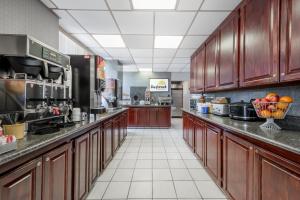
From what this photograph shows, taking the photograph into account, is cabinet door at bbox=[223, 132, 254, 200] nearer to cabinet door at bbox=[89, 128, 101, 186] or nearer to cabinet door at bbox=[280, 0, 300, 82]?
cabinet door at bbox=[280, 0, 300, 82]

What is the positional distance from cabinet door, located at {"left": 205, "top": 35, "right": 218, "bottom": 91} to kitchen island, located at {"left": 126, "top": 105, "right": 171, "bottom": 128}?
11.9 feet

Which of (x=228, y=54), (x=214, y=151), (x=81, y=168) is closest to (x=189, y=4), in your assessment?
(x=228, y=54)

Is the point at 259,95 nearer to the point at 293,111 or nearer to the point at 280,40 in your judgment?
the point at 293,111

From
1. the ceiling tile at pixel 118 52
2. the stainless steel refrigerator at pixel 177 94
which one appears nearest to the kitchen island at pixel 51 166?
the ceiling tile at pixel 118 52

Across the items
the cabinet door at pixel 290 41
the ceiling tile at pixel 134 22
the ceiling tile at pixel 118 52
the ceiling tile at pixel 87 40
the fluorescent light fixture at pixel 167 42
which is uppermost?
the ceiling tile at pixel 118 52

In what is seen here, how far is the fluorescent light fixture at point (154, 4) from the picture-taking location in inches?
108

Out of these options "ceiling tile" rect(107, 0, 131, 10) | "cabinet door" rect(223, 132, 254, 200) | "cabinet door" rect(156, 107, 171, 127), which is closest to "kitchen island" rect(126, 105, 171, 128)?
"cabinet door" rect(156, 107, 171, 127)

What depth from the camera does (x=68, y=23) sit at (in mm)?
3521

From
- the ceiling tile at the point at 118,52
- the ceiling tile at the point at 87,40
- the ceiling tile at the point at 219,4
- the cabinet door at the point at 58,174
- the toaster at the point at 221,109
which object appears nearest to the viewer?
the cabinet door at the point at 58,174

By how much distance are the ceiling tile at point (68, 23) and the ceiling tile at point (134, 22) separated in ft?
2.67

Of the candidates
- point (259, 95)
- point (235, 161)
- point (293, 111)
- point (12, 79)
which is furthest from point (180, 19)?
point (12, 79)

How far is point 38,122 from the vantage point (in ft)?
5.44

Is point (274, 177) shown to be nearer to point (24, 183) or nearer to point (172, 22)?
point (24, 183)

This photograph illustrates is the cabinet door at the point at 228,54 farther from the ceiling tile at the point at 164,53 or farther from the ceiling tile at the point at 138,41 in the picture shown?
the ceiling tile at the point at 164,53
